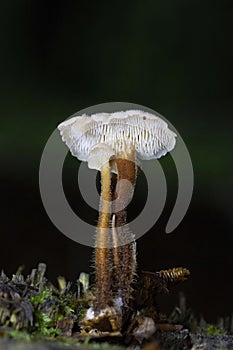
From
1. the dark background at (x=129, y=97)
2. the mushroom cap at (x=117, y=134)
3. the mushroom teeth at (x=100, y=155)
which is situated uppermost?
the dark background at (x=129, y=97)

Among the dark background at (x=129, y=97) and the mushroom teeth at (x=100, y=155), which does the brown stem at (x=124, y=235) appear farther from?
the dark background at (x=129, y=97)

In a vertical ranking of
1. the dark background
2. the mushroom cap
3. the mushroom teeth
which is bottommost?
the mushroom teeth

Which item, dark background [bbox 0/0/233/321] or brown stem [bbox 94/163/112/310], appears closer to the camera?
brown stem [bbox 94/163/112/310]

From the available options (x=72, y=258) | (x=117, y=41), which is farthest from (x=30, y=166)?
(x=117, y=41)

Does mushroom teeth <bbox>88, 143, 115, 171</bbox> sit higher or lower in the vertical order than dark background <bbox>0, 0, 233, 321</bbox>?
lower

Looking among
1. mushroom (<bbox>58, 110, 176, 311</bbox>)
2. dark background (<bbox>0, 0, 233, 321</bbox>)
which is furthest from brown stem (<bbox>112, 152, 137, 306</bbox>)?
Result: dark background (<bbox>0, 0, 233, 321</bbox>)

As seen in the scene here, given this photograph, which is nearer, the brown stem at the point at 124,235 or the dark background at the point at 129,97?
the brown stem at the point at 124,235

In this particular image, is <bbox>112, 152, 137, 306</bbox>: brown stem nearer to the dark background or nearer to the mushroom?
the mushroom

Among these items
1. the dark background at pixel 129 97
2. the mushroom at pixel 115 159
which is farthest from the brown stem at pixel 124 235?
the dark background at pixel 129 97

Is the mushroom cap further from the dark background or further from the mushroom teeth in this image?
the dark background
